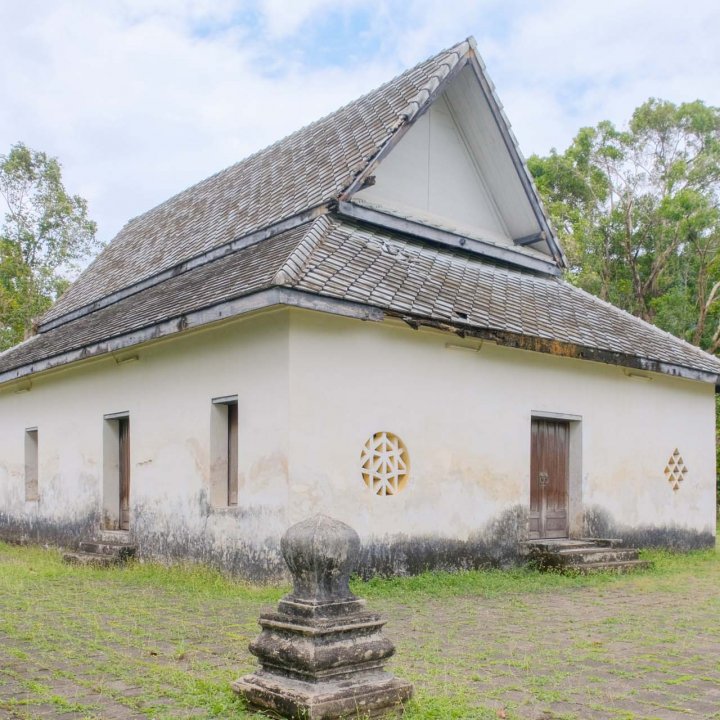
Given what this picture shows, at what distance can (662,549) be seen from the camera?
1288 centimetres

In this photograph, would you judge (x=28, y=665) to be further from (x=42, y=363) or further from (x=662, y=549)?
(x=662, y=549)

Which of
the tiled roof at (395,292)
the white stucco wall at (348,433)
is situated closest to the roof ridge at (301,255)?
the tiled roof at (395,292)

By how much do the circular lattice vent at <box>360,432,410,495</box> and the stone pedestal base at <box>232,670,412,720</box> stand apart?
479 centimetres

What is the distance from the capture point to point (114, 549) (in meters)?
11.1

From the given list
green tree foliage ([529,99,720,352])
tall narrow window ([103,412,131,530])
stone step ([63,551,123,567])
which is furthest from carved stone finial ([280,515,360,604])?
green tree foliage ([529,99,720,352])

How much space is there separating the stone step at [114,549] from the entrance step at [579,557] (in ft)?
17.3

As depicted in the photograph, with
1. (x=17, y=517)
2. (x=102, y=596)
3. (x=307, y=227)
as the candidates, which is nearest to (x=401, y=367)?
(x=307, y=227)

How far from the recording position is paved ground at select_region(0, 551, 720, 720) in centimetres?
475

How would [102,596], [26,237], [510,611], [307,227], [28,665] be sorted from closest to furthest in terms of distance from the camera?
[28,665]
[510,611]
[102,596]
[307,227]
[26,237]

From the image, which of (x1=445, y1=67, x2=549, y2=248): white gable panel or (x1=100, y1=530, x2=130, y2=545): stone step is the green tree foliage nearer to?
(x1=445, y1=67, x2=549, y2=248): white gable panel

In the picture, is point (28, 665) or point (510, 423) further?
point (510, 423)

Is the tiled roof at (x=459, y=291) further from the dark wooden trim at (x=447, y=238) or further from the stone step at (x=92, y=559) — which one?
the stone step at (x=92, y=559)

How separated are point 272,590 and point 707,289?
20.8 metres

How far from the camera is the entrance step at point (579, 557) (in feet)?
34.4
